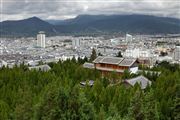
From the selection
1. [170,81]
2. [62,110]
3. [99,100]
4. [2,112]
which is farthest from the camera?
[170,81]

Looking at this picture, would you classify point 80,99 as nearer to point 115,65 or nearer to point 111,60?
point 115,65

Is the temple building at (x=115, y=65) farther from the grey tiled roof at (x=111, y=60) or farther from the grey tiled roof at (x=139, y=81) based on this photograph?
the grey tiled roof at (x=139, y=81)

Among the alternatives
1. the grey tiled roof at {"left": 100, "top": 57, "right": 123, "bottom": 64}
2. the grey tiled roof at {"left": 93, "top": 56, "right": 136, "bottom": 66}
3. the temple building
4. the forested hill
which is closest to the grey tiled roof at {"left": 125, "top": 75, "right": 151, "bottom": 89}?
the forested hill

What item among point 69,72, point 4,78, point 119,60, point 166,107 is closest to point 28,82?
point 4,78

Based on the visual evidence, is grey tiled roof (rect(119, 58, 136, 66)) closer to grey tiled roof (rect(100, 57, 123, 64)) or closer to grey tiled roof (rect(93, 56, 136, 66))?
grey tiled roof (rect(93, 56, 136, 66))

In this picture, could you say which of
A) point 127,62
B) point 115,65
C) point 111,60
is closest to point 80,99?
point 127,62

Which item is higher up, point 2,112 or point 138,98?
point 138,98

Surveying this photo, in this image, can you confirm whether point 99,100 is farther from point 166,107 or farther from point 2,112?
point 2,112

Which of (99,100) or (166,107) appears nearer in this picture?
(166,107)
